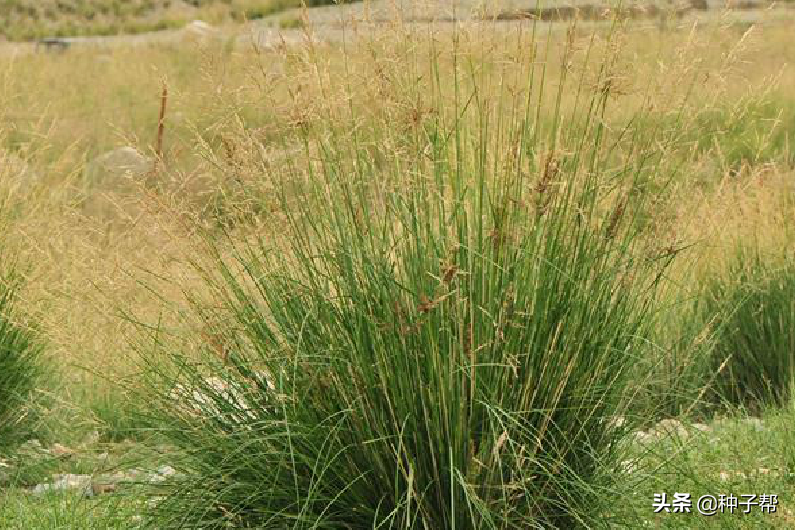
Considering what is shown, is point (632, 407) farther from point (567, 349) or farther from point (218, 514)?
point (218, 514)

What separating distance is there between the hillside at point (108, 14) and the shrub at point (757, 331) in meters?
20.9

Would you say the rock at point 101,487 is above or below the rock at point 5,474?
above

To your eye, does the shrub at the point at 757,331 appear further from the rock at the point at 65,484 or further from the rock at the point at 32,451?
the rock at the point at 32,451

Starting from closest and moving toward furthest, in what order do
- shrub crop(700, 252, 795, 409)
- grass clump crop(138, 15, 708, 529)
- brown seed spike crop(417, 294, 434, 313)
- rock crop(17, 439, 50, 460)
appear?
1. brown seed spike crop(417, 294, 434, 313)
2. grass clump crop(138, 15, 708, 529)
3. rock crop(17, 439, 50, 460)
4. shrub crop(700, 252, 795, 409)

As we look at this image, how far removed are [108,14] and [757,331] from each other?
2727 centimetres

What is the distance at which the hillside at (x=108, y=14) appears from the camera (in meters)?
26.6

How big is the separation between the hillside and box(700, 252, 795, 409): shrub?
20.9 metres

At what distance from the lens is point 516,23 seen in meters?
3.23

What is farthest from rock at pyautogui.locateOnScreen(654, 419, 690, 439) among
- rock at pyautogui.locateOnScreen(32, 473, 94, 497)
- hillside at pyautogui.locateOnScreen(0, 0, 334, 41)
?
hillside at pyautogui.locateOnScreen(0, 0, 334, 41)

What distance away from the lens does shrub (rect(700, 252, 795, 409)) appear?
500cm

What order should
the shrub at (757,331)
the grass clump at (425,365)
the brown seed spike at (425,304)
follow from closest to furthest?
the brown seed spike at (425,304)
the grass clump at (425,365)
the shrub at (757,331)

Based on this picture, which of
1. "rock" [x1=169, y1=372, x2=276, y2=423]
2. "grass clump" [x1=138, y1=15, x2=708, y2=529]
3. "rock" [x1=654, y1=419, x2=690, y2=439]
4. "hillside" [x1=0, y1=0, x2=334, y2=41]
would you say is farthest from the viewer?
"hillside" [x1=0, y1=0, x2=334, y2=41]

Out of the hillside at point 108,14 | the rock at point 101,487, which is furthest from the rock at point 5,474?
the hillside at point 108,14

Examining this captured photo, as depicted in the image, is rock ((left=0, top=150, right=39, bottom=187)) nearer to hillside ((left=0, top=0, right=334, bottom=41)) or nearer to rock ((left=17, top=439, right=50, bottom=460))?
rock ((left=17, top=439, right=50, bottom=460))
